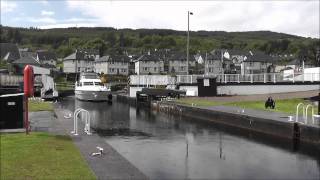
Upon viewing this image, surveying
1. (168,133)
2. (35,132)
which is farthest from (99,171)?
(168,133)

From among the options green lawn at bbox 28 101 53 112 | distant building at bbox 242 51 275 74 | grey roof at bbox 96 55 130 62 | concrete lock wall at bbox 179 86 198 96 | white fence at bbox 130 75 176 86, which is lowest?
green lawn at bbox 28 101 53 112

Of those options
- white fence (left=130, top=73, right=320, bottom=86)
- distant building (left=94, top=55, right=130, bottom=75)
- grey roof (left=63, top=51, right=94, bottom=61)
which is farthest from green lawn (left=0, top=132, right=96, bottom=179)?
grey roof (left=63, top=51, right=94, bottom=61)

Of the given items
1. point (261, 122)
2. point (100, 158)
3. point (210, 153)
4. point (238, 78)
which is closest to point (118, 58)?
point (238, 78)

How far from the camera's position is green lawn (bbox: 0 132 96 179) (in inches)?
482

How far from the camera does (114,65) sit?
15262cm

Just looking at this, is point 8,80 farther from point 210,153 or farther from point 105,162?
point 105,162

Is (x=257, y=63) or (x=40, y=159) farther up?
(x=257, y=63)

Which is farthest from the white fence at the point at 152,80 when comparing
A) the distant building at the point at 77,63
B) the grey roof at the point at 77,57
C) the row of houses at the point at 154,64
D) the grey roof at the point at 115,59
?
the grey roof at the point at 77,57

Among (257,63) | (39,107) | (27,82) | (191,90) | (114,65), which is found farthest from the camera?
(114,65)

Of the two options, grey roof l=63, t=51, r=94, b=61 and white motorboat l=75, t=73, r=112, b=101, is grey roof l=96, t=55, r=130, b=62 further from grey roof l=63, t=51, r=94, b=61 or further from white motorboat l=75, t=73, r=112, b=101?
white motorboat l=75, t=73, r=112, b=101

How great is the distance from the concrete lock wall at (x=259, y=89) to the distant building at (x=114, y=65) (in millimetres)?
101760

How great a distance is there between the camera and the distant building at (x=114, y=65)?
15138 cm

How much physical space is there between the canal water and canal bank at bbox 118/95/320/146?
18.9 inches

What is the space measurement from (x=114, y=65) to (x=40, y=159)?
139 metres
